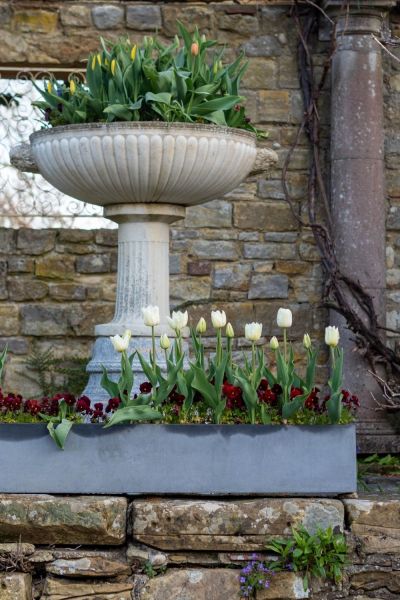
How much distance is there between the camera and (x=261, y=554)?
3.39 m

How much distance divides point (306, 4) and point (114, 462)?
387cm

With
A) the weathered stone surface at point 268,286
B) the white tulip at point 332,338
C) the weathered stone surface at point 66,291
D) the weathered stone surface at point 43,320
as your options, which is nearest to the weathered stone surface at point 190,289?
the weathered stone surface at point 268,286

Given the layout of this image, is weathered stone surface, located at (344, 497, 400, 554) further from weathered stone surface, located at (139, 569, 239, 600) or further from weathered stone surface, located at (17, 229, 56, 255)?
weathered stone surface, located at (17, 229, 56, 255)

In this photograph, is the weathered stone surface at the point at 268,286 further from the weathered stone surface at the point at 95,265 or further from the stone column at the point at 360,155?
the weathered stone surface at the point at 95,265

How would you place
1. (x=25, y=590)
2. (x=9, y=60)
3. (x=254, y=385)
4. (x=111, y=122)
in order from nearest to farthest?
(x=25, y=590)
(x=254, y=385)
(x=111, y=122)
(x=9, y=60)

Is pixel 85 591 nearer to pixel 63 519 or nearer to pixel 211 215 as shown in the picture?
pixel 63 519

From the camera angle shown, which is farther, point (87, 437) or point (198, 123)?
point (198, 123)

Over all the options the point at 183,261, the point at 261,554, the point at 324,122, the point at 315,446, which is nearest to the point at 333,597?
the point at 261,554

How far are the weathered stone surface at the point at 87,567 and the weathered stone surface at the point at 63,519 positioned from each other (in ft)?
0.18

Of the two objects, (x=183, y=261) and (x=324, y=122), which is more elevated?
(x=324, y=122)

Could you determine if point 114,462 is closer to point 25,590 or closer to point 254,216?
point 25,590

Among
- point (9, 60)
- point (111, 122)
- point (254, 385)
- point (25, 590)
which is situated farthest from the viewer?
point (9, 60)

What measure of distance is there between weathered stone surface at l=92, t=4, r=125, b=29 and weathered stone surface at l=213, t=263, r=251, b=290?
1560mm

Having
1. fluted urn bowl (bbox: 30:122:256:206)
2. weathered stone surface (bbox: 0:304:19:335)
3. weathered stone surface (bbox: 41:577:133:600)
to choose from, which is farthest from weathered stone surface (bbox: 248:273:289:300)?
weathered stone surface (bbox: 41:577:133:600)
